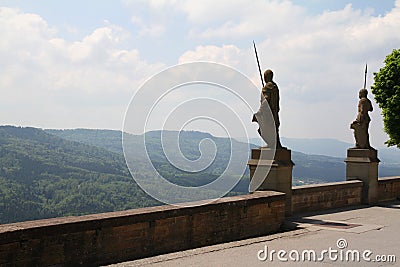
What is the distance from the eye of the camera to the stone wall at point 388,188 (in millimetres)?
15500

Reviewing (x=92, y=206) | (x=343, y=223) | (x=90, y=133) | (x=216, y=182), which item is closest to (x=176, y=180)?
(x=216, y=182)

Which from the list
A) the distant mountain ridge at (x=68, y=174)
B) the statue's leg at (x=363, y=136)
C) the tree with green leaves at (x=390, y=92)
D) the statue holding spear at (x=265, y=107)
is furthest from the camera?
the distant mountain ridge at (x=68, y=174)

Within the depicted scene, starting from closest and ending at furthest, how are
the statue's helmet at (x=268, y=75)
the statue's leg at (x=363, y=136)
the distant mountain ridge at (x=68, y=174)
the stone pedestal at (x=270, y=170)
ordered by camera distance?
the stone pedestal at (x=270, y=170) → the statue's helmet at (x=268, y=75) → the statue's leg at (x=363, y=136) → the distant mountain ridge at (x=68, y=174)

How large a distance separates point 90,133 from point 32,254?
70.2m

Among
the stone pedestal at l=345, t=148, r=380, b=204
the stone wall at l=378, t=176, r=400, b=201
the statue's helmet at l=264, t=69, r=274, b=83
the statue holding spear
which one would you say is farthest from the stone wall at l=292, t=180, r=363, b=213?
the statue's helmet at l=264, t=69, r=274, b=83

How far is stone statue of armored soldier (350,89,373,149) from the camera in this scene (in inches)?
Answer: 578

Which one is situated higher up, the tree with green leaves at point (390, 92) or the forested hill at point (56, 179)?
the tree with green leaves at point (390, 92)

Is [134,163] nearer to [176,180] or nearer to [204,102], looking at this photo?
[204,102]

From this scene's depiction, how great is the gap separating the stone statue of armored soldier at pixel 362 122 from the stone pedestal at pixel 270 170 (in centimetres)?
465

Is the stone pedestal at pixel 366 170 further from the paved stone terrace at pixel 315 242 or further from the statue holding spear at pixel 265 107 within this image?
the statue holding spear at pixel 265 107

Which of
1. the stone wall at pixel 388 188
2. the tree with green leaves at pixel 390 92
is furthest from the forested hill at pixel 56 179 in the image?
the stone wall at pixel 388 188

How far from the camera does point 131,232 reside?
Answer: 6.89m

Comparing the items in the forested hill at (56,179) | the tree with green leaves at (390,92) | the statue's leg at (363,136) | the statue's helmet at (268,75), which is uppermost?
the tree with green leaves at (390,92)

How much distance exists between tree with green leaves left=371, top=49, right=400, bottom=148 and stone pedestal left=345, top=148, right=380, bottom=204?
5.06 m
